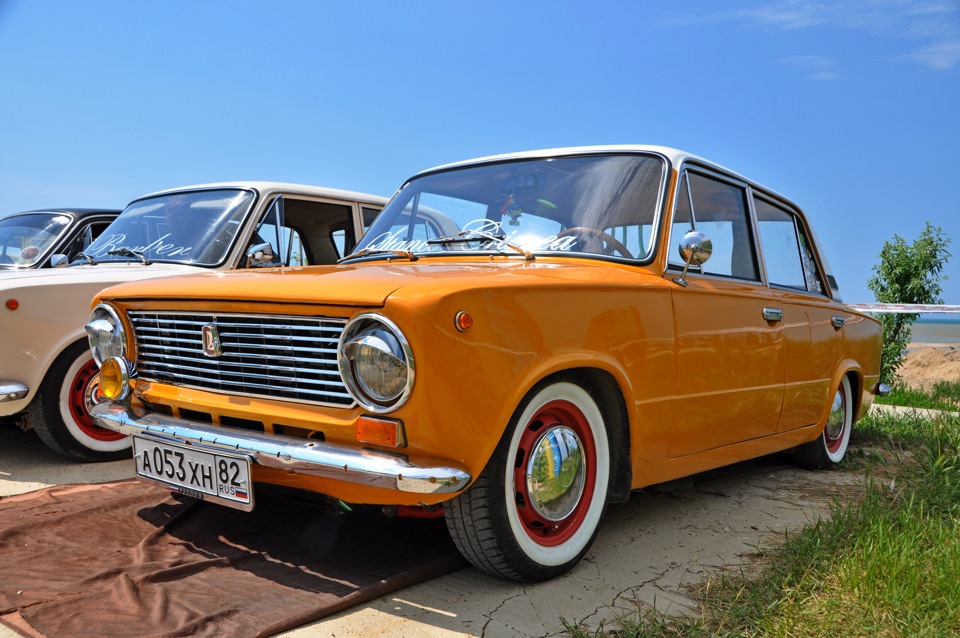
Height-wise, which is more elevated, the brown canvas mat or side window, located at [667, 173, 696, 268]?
side window, located at [667, 173, 696, 268]

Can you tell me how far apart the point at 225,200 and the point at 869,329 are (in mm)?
4628

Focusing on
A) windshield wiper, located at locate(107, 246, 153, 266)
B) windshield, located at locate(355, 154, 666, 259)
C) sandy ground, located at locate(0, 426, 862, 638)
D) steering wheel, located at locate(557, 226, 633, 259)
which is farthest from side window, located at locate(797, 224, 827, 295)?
windshield wiper, located at locate(107, 246, 153, 266)

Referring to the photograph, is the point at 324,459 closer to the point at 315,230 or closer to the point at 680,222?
the point at 680,222

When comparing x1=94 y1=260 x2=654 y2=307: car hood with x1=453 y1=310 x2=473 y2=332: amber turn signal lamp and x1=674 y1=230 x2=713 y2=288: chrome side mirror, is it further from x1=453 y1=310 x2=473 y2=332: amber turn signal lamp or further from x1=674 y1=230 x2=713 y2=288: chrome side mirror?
x1=674 y1=230 x2=713 y2=288: chrome side mirror

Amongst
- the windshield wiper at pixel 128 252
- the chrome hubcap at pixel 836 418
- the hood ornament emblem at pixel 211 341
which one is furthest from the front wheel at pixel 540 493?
the windshield wiper at pixel 128 252

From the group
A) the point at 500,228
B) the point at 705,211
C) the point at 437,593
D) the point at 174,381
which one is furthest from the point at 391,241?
the point at 437,593

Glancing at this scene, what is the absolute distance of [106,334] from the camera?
3.36m

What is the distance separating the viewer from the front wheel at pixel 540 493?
2.62 metres

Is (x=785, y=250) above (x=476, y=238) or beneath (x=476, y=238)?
beneath

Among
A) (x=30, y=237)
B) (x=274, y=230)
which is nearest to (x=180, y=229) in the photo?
(x=274, y=230)

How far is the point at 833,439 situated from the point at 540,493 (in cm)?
332

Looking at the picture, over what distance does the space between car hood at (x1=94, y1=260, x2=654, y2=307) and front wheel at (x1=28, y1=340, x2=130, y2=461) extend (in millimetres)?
1546

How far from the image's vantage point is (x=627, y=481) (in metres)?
3.11

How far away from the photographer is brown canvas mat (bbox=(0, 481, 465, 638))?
2484 millimetres
